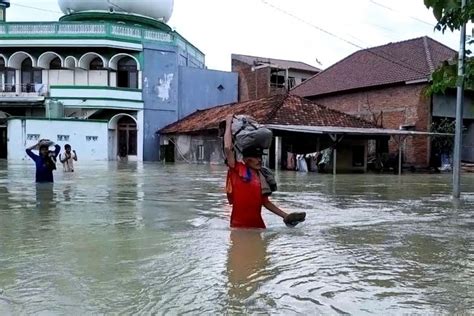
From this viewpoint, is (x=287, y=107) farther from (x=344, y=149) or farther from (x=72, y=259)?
(x=72, y=259)

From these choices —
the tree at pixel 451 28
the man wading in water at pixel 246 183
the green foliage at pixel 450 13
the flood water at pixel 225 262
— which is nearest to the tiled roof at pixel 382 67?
the flood water at pixel 225 262

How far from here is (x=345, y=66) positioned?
36500mm

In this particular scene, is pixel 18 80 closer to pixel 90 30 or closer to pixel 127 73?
pixel 90 30

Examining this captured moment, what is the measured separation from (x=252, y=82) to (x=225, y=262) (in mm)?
37579

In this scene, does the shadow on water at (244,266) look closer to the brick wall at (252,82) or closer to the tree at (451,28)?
the tree at (451,28)

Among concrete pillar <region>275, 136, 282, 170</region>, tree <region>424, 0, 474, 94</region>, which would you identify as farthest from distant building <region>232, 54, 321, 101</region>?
tree <region>424, 0, 474, 94</region>

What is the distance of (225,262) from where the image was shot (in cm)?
521

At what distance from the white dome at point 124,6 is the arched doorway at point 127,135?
24.5 feet

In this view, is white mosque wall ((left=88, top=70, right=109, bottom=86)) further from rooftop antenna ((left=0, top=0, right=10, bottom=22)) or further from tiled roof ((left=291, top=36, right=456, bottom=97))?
tiled roof ((left=291, top=36, right=456, bottom=97))

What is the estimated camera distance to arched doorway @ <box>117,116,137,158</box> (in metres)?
39.0

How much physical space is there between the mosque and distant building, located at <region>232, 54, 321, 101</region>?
452 cm

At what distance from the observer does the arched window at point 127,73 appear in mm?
38844

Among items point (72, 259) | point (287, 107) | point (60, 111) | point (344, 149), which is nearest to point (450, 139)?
point (344, 149)

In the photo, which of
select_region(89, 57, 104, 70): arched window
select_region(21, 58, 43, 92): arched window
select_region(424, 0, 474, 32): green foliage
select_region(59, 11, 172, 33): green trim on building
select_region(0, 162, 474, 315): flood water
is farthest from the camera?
select_region(21, 58, 43, 92): arched window
